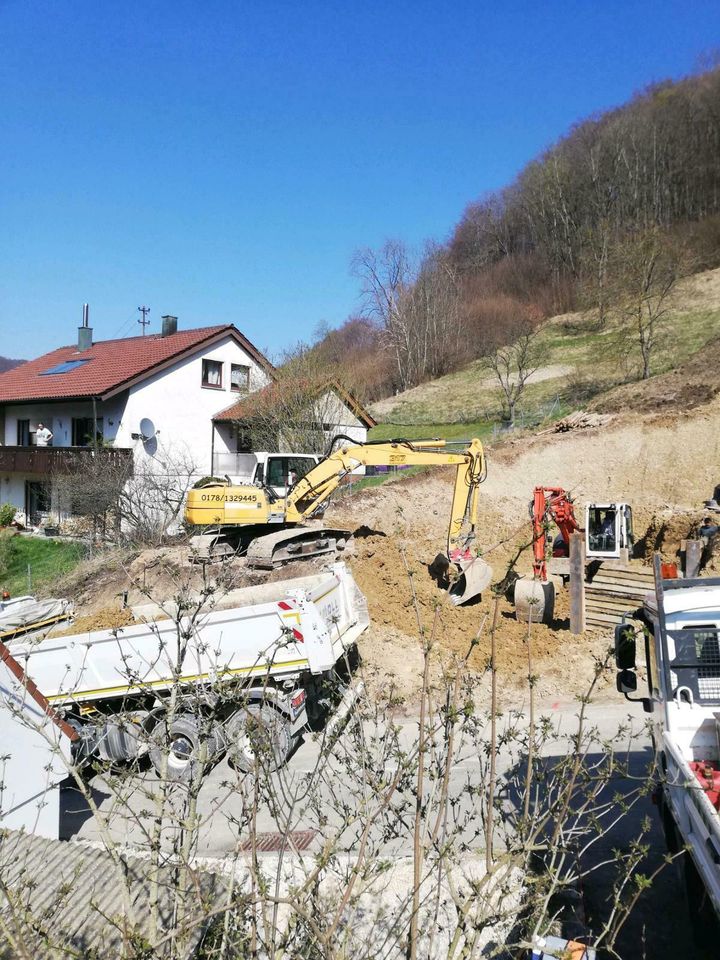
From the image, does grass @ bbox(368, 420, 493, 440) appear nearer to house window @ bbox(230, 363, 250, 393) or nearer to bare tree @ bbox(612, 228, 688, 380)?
bare tree @ bbox(612, 228, 688, 380)

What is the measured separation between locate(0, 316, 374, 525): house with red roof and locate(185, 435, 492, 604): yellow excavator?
9107mm

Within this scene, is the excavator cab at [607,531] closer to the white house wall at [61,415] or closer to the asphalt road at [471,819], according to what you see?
the asphalt road at [471,819]

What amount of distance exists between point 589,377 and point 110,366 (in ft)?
73.4

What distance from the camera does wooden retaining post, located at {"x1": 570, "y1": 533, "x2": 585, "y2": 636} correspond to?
1312 centimetres

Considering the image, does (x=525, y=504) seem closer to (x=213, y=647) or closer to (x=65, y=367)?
(x=213, y=647)

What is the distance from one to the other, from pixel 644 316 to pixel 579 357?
6.50m

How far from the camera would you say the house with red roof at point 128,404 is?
26.2m

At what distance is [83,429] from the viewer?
90.4 ft

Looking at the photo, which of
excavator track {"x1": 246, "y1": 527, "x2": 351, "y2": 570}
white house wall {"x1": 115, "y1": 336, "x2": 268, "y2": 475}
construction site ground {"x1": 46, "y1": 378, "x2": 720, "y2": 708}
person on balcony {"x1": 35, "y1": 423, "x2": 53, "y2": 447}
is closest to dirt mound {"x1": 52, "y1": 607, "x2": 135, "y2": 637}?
construction site ground {"x1": 46, "y1": 378, "x2": 720, "y2": 708}

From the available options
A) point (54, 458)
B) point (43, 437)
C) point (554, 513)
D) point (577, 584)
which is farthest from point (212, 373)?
point (577, 584)

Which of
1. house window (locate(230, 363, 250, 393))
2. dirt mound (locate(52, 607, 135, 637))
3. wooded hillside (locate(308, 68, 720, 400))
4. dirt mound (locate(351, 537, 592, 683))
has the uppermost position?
wooded hillside (locate(308, 68, 720, 400))

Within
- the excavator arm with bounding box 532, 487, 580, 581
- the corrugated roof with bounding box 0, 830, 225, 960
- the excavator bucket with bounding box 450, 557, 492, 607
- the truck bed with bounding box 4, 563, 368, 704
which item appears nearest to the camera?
the corrugated roof with bounding box 0, 830, 225, 960

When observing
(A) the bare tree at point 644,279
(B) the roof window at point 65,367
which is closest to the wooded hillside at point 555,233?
(A) the bare tree at point 644,279

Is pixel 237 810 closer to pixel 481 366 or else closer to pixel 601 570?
pixel 601 570
